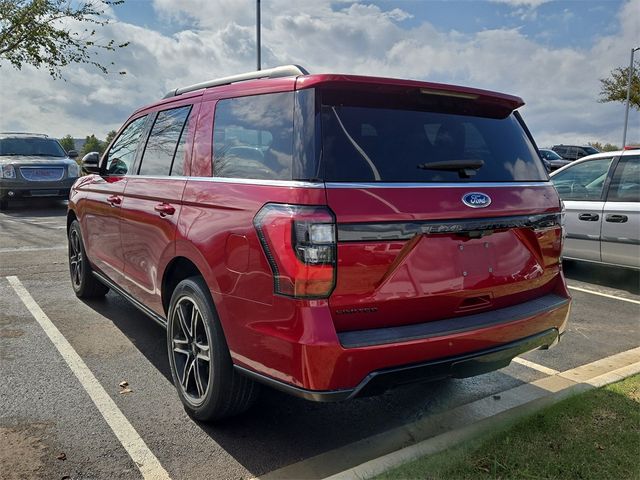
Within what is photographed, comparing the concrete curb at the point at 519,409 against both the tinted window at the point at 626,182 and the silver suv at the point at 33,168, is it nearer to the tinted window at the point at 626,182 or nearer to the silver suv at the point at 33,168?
the tinted window at the point at 626,182

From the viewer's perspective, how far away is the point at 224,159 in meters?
3.02

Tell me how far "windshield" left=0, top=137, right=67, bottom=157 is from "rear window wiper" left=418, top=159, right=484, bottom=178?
1416cm

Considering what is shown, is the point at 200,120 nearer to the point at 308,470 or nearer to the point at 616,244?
the point at 308,470

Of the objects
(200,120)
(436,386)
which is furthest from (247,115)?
(436,386)

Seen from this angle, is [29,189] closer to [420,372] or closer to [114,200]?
[114,200]

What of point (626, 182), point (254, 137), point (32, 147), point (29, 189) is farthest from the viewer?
point (32, 147)

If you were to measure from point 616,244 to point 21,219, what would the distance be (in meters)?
11.7

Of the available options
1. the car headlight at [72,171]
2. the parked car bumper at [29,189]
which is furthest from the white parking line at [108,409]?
the car headlight at [72,171]

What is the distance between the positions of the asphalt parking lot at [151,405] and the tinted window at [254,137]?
145 cm

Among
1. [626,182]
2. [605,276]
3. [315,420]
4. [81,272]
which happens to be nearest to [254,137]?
[315,420]

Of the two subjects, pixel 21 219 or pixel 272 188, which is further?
pixel 21 219

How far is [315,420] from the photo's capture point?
3225mm

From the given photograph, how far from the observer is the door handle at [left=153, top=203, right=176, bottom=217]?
131 inches

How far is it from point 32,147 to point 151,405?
1329 cm
